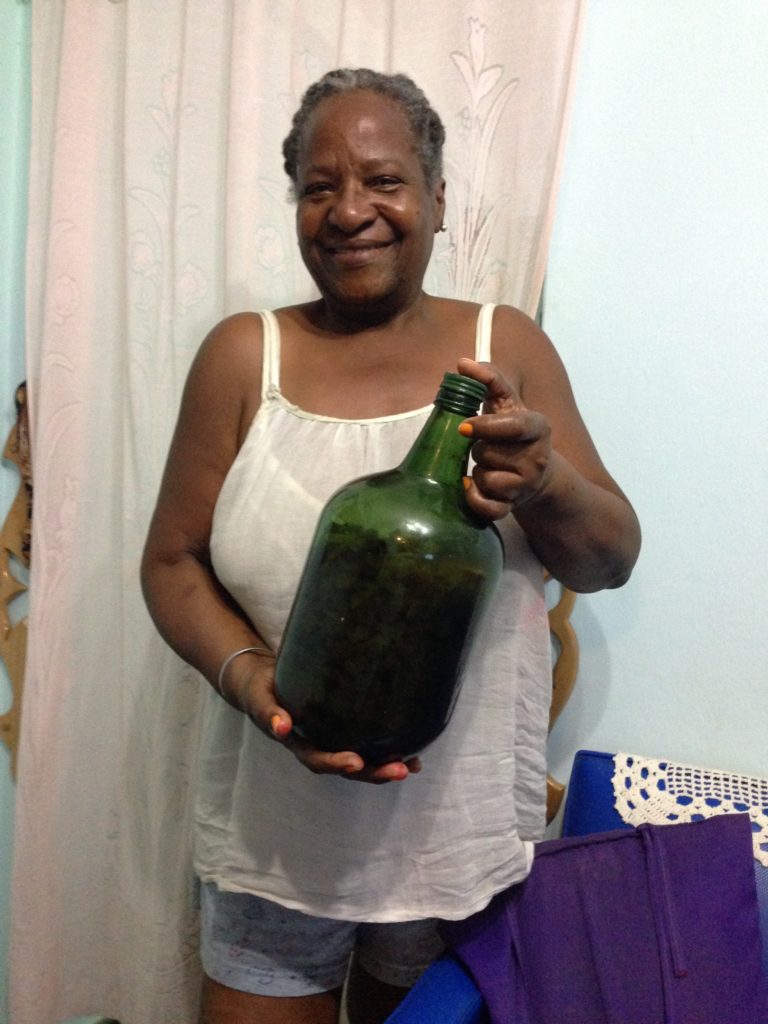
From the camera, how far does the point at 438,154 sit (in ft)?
2.52

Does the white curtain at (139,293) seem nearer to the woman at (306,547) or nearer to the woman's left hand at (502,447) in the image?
the woman at (306,547)

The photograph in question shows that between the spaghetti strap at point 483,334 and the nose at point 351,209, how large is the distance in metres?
0.13

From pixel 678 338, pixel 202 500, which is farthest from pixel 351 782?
pixel 678 338

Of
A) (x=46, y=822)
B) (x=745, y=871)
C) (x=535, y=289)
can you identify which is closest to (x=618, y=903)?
(x=745, y=871)

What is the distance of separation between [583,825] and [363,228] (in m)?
0.69

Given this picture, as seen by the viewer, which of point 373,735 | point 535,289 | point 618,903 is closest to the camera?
point 373,735

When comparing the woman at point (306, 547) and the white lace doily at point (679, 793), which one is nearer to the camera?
the woman at point (306, 547)

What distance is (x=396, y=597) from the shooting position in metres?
0.55

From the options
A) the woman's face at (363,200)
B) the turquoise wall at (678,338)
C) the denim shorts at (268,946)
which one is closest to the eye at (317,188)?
the woman's face at (363,200)

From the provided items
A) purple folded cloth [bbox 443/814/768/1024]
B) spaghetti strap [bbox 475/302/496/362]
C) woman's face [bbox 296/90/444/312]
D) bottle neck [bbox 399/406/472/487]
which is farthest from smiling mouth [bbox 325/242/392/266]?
purple folded cloth [bbox 443/814/768/1024]

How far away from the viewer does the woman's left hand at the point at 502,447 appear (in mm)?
523

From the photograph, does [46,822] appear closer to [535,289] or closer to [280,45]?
[535,289]

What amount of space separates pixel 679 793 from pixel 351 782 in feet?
1.48

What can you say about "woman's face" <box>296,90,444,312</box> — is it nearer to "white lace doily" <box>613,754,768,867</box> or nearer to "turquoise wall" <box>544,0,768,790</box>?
"turquoise wall" <box>544,0,768,790</box>
